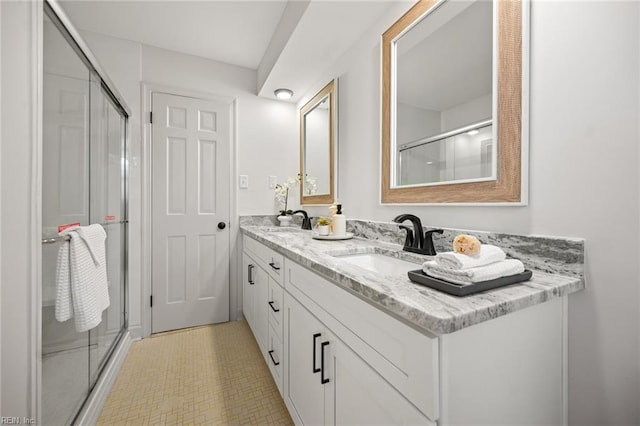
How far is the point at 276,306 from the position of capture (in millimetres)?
1444

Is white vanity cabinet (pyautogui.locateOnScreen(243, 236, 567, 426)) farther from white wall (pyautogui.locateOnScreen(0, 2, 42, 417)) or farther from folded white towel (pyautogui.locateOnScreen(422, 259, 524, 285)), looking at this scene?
white wall (pyautogui.locateOnScreen(0, 2, 42, 417))

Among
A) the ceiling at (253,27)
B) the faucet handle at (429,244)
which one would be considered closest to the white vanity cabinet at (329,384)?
the faucet handle at (429,244)

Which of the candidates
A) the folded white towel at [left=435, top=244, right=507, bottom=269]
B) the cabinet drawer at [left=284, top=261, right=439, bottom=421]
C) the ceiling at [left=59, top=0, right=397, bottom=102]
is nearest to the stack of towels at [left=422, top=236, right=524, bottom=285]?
the folded white towel at [left=435, top=244, right=507, bottom=269]

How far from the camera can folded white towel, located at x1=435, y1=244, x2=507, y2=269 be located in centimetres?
68

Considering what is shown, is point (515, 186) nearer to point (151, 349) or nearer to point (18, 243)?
point (18, 243)

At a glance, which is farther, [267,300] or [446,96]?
[267,300]

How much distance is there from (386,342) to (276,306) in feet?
2.99

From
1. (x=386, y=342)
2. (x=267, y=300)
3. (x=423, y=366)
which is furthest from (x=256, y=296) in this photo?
(x=423, y=366)

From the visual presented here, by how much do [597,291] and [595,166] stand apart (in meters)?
0.35

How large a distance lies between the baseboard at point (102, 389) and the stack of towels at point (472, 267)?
170 centimetres

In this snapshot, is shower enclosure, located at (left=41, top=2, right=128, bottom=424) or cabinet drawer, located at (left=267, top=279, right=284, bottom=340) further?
cabinet drawer, located at (left=267, top=279, right=284, bottom=340)

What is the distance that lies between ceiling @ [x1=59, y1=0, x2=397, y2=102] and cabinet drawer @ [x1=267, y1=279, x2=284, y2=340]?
4.91ft

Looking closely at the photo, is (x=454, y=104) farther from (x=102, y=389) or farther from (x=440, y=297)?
(x=102, y=389)

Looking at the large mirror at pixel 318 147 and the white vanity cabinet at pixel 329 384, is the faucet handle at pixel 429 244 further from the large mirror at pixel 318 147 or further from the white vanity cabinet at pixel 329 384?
the large mirror at pixel 318 147
